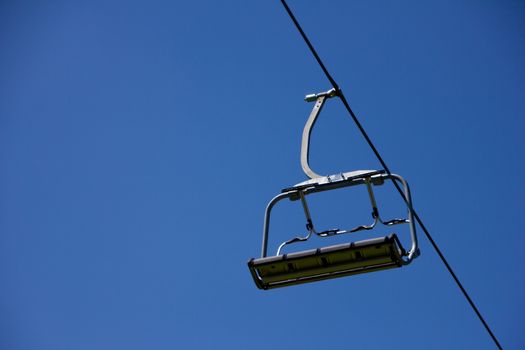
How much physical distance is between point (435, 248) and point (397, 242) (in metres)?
1.92

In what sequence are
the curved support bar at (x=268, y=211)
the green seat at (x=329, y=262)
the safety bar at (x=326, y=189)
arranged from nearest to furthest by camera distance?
the green seat at (x=329, y=262), the safety bar at (x=326, y=189), the curved support bar at (x=268, y=211)

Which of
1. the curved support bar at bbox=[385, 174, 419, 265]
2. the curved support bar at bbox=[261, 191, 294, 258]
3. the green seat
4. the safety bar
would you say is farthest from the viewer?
the curved support bar at bbox=[261, 191, 294, 258]

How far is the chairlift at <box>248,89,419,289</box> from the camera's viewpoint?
6.56 metres

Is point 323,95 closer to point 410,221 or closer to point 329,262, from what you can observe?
point 410,221

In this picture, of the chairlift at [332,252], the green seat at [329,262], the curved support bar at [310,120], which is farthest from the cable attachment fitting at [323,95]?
the green seat at [329,262]

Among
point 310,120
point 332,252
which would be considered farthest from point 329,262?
point 310,120

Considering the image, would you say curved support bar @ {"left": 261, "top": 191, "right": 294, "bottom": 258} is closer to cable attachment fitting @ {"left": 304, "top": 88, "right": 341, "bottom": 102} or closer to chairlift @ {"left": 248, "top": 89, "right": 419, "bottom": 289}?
chairlift @ {"left": 248, "top": 89, "right": 419, "bottom": 289}

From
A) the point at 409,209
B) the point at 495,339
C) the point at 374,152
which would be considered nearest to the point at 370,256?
the point at 409,209

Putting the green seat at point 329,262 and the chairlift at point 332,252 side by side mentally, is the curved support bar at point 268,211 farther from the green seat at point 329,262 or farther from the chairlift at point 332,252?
the green seat at point 329,262

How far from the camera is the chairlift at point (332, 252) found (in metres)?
6.56

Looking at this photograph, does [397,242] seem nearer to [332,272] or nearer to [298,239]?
[332,272]

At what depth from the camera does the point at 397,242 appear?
6.53m

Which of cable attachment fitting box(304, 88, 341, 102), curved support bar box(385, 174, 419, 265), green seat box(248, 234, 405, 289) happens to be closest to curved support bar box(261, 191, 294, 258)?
green seat box(248, 234, 405, 289)

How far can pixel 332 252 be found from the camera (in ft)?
21.6
